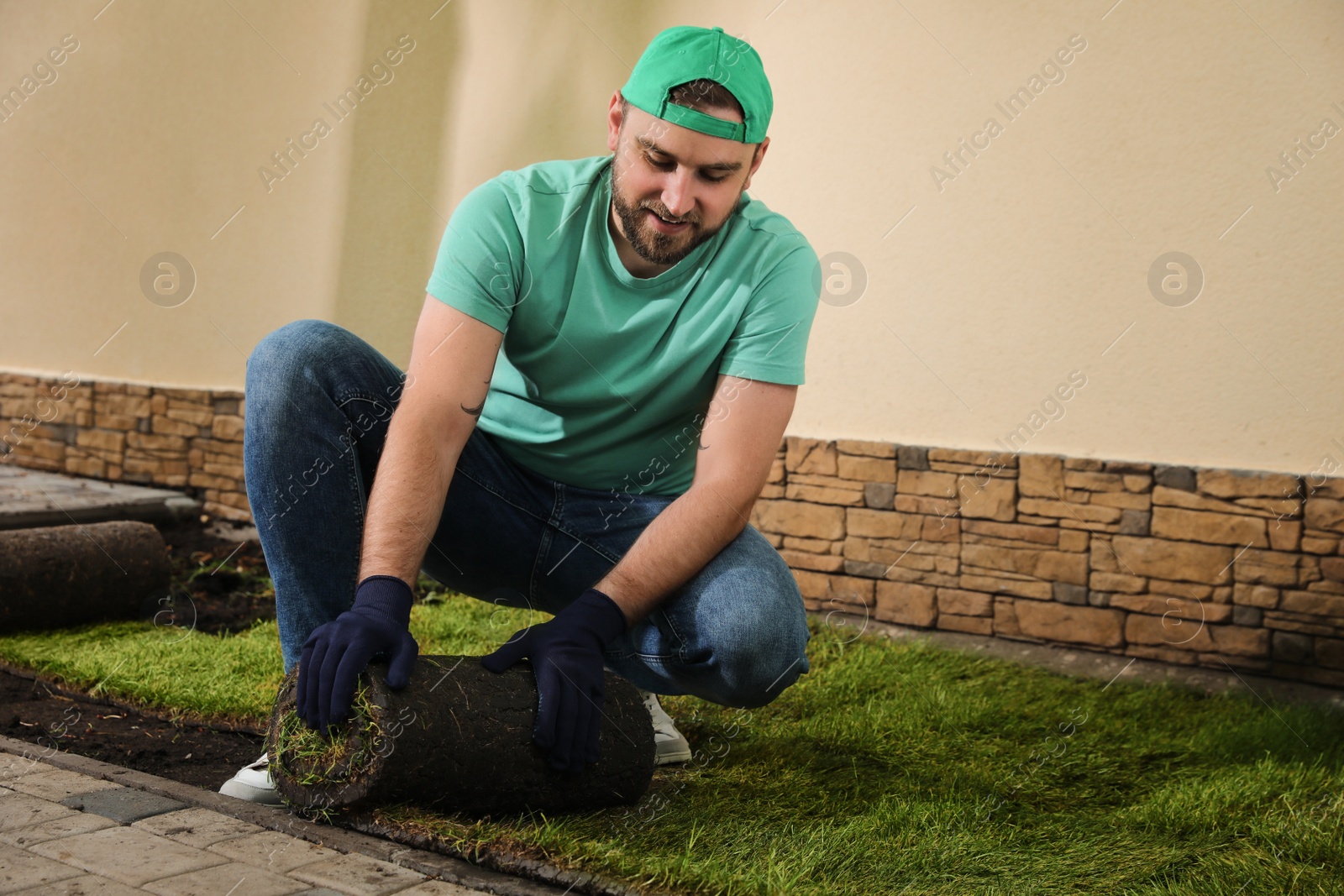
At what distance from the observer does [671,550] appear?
7.23ft

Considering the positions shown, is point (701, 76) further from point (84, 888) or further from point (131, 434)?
point (131, 434)

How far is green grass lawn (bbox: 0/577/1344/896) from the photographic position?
6.31ft

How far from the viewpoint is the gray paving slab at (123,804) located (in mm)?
1925

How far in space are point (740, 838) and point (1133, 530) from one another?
219 centimetres

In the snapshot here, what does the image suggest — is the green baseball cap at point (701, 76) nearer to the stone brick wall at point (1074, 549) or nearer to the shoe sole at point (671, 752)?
the shoe sole at point (671, 752)

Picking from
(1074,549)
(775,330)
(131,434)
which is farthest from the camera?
(131,434)

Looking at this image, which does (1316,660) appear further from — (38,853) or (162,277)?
(162,277)

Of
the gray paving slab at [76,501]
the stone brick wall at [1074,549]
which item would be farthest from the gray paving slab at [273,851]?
the gray paving slab at [76,501]

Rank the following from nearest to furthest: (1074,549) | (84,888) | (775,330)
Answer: (84,888) → (775,330) → (1074,549)

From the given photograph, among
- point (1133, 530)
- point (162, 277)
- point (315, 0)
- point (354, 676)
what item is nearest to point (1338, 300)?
point (1133, 530)

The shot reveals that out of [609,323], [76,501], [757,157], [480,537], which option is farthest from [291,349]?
[76,501]

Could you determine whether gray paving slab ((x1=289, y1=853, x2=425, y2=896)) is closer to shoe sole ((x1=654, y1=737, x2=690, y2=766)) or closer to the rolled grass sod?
the rolled grass sod

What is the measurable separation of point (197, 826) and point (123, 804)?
0.20 metres

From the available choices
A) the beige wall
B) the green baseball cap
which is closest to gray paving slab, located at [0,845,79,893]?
the green baseball cap
